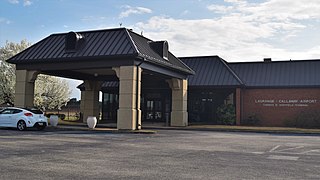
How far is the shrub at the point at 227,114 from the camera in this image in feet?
103

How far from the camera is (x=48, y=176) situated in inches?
302

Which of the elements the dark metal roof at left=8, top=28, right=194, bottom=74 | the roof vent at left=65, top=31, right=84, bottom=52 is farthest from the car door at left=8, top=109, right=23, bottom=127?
the roof vent at left=65, top=31, right=84, bottom=52

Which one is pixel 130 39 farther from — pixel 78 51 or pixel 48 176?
pixel 48 176

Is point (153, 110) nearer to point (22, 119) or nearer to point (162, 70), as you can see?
point (162, 70)

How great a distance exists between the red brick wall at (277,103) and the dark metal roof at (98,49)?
31.0 feet

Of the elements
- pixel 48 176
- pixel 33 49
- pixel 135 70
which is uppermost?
pixel 33 49

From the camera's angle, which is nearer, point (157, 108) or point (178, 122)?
point (178, 122)

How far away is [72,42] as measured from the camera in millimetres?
23156

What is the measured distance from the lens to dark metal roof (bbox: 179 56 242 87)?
104ft

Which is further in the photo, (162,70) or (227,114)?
(227,114)

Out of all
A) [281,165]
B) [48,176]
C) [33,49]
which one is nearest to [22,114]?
[33,49]

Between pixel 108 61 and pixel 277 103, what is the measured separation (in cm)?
1658

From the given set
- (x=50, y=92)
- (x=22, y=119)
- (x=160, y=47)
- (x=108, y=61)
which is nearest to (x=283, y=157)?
(x=108, y=61)

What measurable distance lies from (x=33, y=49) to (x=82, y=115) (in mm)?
12262
